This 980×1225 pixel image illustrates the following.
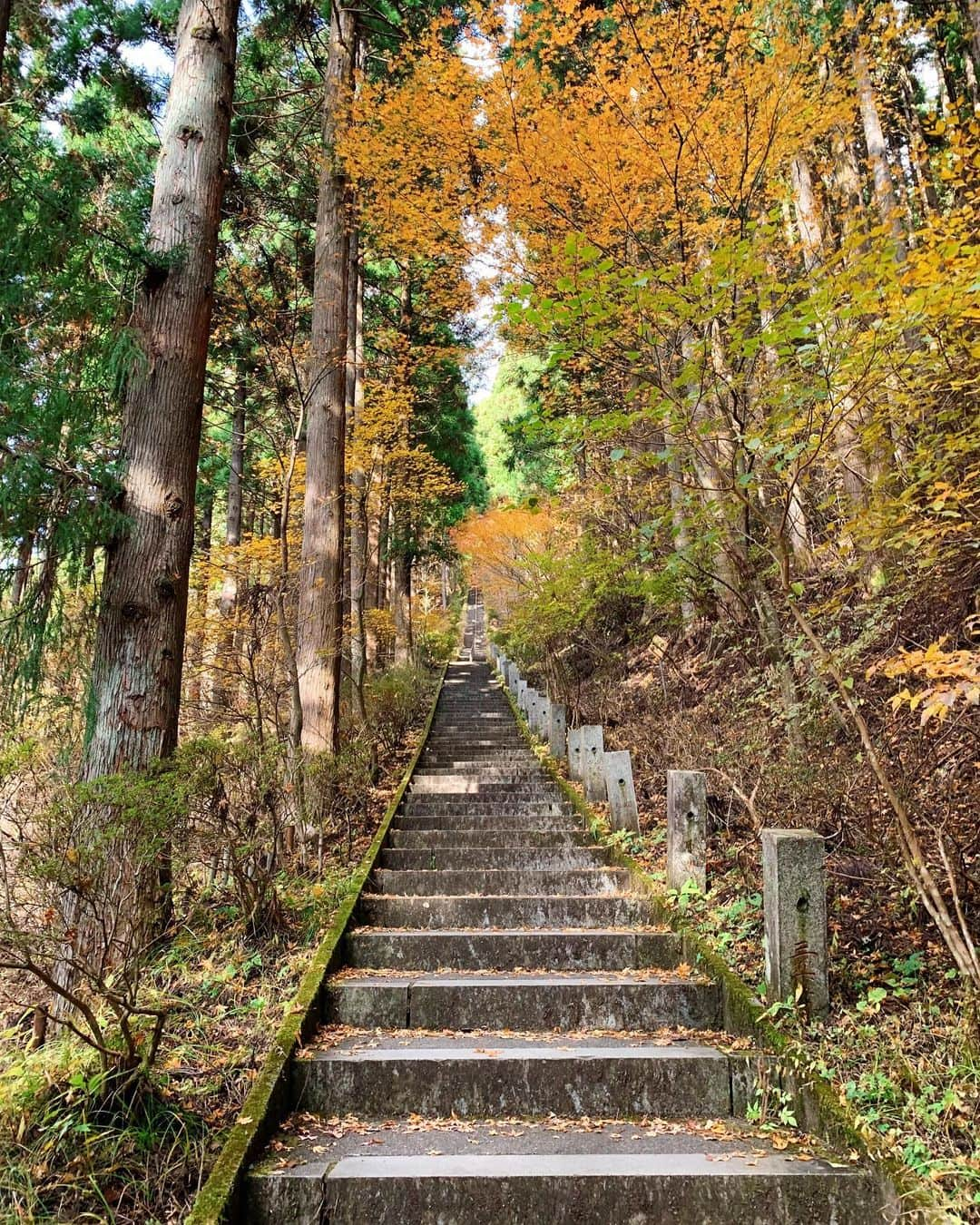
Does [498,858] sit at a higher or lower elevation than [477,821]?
lower

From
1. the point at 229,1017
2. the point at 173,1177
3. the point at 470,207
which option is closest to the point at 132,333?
the point at 229,1017

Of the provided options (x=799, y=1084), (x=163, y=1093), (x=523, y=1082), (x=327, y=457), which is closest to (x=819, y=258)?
(x=327, y=457)

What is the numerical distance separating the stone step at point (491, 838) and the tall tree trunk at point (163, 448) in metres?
2.85

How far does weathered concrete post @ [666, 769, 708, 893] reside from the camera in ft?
15.7

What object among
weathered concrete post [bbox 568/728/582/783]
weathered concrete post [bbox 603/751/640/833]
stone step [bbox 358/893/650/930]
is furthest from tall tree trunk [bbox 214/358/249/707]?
stone step [bbox 358/893/650/930]

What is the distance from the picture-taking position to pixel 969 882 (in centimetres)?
340

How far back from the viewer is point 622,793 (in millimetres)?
6191

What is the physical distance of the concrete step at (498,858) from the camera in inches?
235

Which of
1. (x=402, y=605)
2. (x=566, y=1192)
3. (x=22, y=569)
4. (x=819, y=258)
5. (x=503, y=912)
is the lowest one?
(x=566, y=1192)

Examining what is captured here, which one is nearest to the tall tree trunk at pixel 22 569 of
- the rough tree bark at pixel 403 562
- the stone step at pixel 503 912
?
the stone step at pixel 503 912

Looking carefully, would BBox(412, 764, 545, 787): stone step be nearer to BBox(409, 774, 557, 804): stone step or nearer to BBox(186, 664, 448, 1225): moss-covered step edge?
BBox(409, 774, 557, 804): stone step

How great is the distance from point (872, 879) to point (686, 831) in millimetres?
1254

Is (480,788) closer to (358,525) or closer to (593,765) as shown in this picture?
(593,765)

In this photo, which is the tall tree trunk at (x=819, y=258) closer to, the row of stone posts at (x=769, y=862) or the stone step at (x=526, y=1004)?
the row of stone posts at (x=769, y=862)
